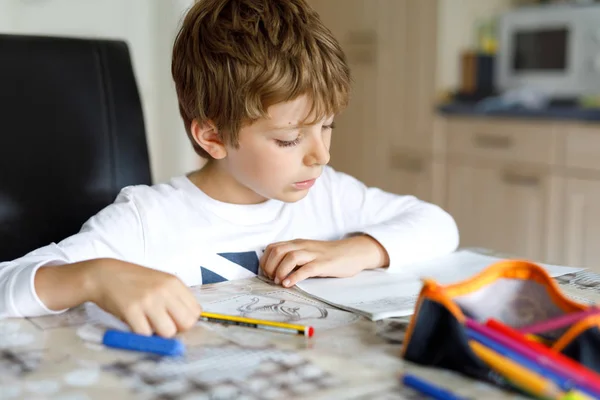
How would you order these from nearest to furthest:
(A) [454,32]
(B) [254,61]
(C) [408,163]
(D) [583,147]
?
(B) [254,61]
(D) [583,147]
(A) [454,32]
(C) [408,163]

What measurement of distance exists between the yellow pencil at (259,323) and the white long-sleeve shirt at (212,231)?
0.29 meters

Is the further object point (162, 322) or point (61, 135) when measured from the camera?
point (61, 135)

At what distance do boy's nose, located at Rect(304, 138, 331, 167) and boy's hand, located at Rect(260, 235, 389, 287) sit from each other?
116 millimetres

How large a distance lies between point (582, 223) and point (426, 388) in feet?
7.17

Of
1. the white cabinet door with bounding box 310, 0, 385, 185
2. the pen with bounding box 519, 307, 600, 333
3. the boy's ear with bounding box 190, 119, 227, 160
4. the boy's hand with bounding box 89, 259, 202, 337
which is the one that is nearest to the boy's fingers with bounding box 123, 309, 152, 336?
the boy's hand with bounding box 89, 259, 202, 337

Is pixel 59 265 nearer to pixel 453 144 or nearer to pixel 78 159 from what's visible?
pixel 78 159

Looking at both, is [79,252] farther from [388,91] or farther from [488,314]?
[388,91]

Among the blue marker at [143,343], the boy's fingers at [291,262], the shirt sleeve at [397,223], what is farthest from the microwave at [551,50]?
the blue marker at [143,343]

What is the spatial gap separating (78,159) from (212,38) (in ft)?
1.22

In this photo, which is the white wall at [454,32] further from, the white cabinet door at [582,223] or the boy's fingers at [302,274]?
the boy's fingers at [302,274]

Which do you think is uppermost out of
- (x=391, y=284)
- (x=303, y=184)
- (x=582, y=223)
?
(x=303, y=184)

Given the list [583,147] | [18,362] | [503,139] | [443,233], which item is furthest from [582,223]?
[18,362]

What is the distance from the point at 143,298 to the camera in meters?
0.73

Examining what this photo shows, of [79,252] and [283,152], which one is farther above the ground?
[283,152]
